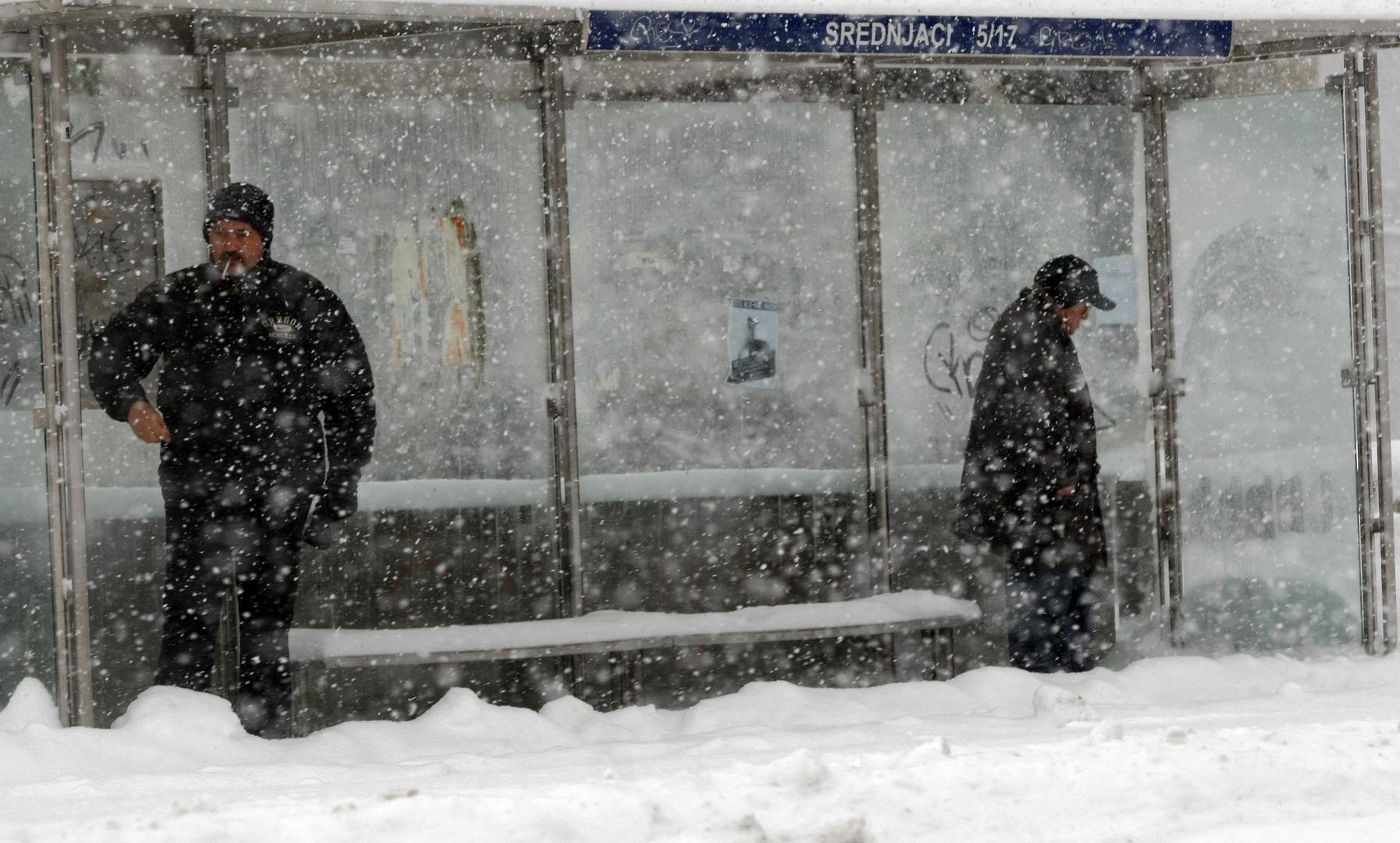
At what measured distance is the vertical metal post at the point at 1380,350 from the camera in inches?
246

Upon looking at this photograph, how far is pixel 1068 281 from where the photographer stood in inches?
228

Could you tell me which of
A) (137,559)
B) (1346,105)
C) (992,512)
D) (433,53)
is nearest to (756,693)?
(992,512)

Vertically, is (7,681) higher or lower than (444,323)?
lower

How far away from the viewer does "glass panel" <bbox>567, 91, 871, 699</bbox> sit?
6211 millimetres

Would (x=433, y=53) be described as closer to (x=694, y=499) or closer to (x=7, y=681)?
(x=694, y=499)

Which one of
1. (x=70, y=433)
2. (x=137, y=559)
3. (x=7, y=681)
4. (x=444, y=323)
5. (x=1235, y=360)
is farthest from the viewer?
(x=1235, y=360)

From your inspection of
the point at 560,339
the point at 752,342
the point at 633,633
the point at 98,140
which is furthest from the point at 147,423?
the point at 752,342

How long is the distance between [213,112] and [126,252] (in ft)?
1.95

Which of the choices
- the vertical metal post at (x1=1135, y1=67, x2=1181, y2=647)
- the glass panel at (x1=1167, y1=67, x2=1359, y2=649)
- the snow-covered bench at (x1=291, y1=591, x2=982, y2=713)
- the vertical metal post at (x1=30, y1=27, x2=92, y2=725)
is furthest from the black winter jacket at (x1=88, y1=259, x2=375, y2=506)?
the glass panel at (x1=1167, y1=67, x2=1359, y2=649)

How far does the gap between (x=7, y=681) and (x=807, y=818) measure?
3.06 metres

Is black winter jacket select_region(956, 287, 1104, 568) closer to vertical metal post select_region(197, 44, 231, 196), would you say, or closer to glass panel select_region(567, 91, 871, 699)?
glass panel select_region(567, 91, 871, 699)

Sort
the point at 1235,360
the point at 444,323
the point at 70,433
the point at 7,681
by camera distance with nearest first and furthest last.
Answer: the point at 70,433 < the point at 7,681 < the point at 444,323 < the point at 1235,360

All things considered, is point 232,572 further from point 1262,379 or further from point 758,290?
point 1262,379

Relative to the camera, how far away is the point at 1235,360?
662cm
